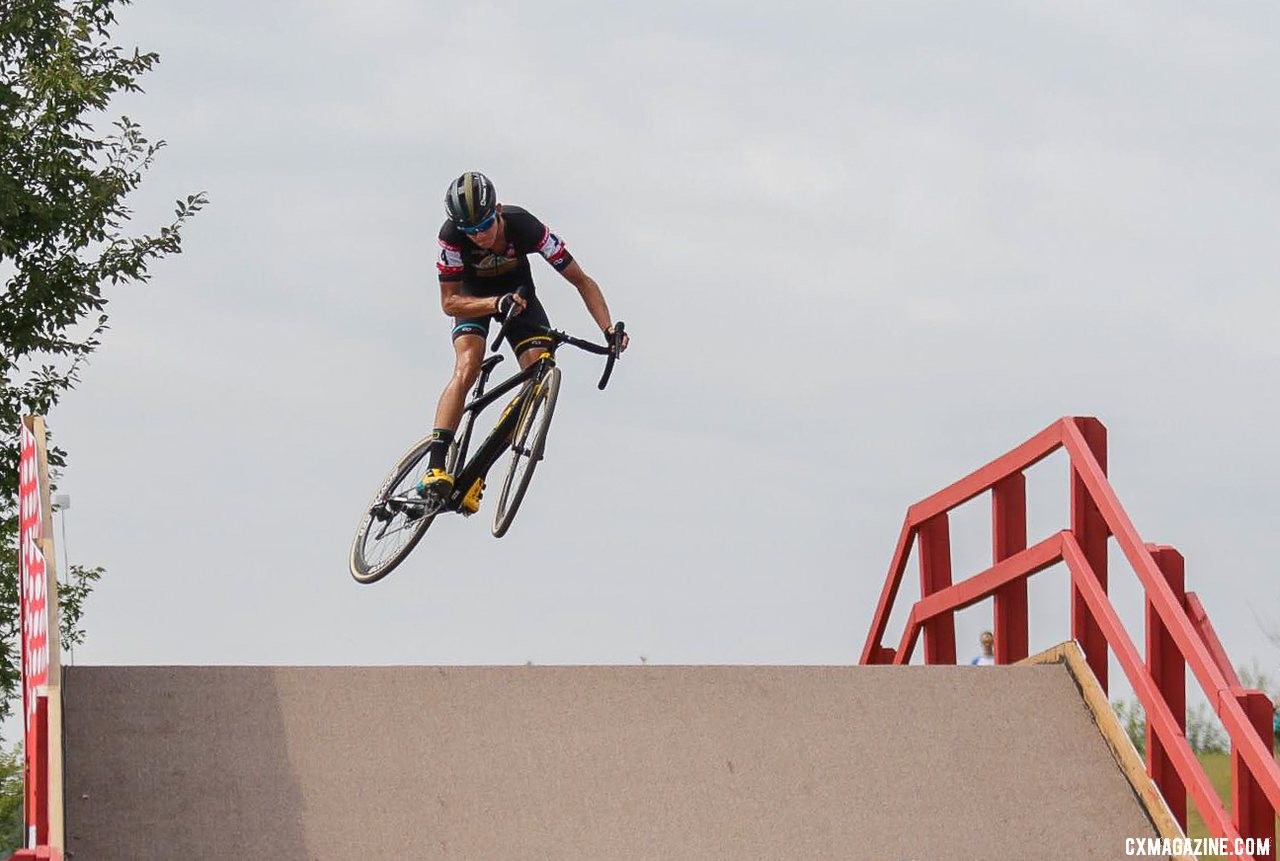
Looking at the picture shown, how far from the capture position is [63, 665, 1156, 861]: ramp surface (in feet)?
18.7

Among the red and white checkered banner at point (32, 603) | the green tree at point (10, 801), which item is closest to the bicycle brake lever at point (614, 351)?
the red and white checkered banner at point (32, 603)

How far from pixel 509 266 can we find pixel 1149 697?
3.93m

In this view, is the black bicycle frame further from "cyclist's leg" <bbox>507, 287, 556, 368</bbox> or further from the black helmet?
the black helmet

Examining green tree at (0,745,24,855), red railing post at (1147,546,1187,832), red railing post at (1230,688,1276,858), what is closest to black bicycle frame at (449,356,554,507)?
red railing post at (1147,546,1187,832)

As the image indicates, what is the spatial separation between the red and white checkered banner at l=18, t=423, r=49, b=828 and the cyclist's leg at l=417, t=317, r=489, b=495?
2.58m

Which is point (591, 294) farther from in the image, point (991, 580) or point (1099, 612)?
point (1099, 612)

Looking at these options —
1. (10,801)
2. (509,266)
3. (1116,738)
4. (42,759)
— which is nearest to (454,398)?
(509,266)

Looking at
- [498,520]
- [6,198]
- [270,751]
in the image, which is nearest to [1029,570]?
[498,520]

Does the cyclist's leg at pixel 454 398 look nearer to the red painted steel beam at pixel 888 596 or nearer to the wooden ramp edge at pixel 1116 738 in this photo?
the red painted steel beam at pixel 888 596

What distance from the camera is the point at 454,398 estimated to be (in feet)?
31.0

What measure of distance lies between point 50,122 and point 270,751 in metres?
9.48

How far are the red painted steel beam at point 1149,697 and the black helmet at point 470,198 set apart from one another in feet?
10.4

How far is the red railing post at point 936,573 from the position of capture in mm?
8852

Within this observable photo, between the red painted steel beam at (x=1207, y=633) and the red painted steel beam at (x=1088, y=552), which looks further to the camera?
the red painted steel beam at (x=1088, y=552)
